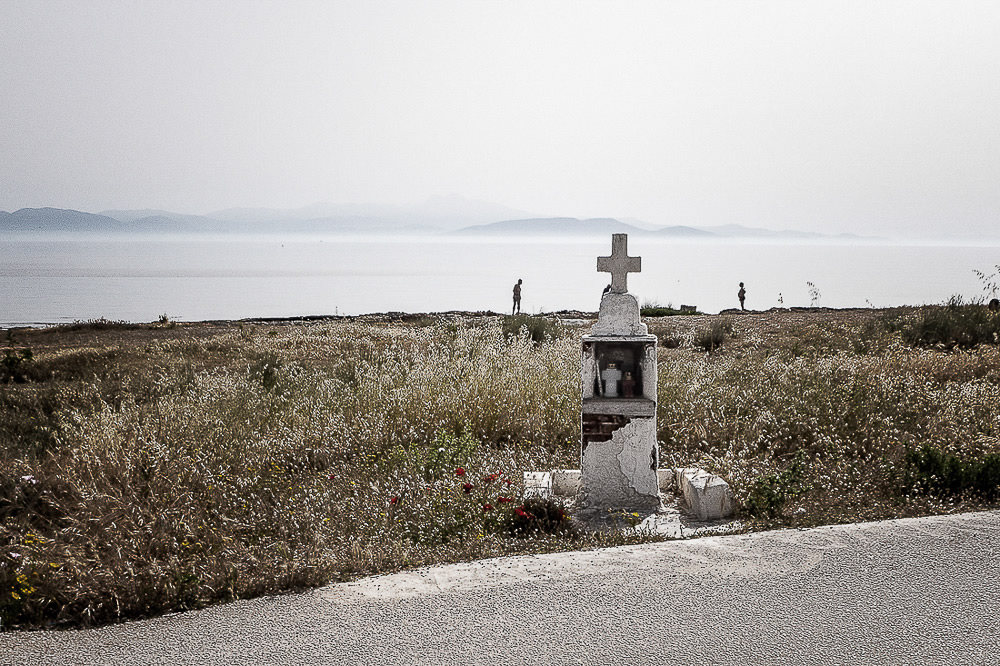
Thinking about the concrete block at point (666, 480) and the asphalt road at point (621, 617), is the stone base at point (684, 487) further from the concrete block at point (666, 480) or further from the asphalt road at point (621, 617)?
the asphalt road at point (621, 617)

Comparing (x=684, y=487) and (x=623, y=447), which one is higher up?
(x=623, y=447)

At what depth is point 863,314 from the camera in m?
22.0

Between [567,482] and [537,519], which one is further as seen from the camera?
[567,482]

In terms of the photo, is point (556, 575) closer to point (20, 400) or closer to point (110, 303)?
point (20, 400)

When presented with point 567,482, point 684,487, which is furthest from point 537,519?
point 684,487

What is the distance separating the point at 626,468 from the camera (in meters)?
6.26

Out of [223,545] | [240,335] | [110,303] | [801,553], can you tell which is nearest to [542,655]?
[801,553]

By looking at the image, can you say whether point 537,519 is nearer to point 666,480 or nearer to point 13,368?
point 666,480

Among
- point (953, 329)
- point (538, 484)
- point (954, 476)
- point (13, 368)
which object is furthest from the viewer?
point (13, 368)

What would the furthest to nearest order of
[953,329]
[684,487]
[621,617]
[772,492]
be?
[953,329] → [684,487] → [772,492] → [621,617]

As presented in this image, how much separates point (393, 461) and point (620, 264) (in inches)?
96.4

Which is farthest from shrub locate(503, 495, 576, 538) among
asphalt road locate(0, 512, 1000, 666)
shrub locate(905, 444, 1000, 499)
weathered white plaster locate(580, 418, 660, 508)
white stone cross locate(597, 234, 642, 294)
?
shrub locate(905, 444, 1000, 499)

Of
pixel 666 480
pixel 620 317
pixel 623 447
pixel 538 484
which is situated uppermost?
pixel 620 317

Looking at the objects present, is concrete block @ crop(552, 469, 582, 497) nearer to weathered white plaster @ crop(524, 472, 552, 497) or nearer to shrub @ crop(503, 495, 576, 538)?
weathered white plaster @ crop(524, 472, 552, 497)
